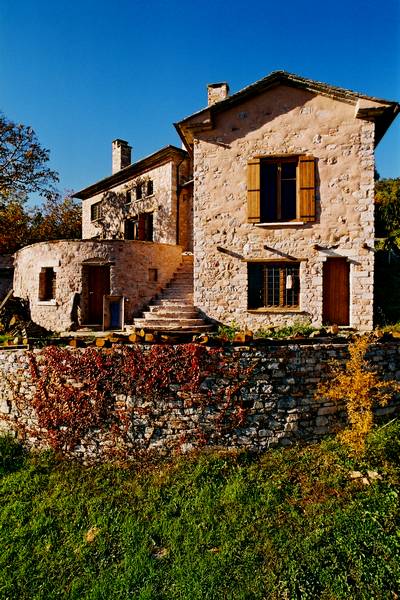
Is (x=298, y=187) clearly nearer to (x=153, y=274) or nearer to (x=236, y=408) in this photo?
(x=153, y=274)

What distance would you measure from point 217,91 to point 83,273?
1009 centimetres

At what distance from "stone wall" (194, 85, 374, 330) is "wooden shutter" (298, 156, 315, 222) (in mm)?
231

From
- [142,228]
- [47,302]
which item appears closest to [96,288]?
[47,302]

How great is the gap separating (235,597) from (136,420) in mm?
3355

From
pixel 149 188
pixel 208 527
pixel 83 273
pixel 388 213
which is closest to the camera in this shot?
pixel 208 527

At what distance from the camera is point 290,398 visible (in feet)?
23.1

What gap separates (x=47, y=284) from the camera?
44.3 ft

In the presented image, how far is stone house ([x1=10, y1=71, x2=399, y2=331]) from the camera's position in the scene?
10773mm

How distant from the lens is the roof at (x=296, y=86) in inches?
408

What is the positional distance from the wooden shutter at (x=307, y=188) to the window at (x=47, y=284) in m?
9.73

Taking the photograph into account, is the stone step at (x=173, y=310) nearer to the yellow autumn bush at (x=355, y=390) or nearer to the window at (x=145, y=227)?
the yellow autumn bush at (x=355, y=390)

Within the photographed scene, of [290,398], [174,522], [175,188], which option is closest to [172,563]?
[174,522]

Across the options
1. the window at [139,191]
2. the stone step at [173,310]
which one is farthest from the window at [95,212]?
the stone step at [173,310]

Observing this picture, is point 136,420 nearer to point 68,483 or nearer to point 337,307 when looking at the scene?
point 68,483
